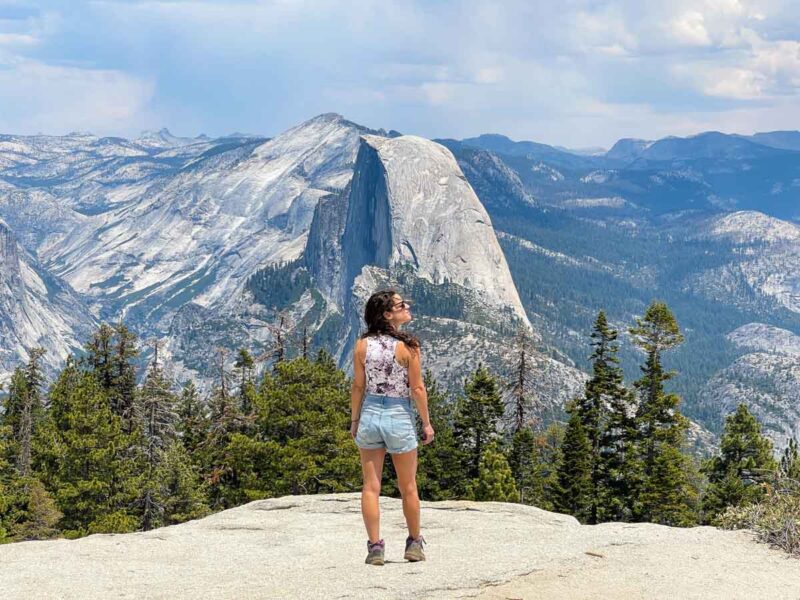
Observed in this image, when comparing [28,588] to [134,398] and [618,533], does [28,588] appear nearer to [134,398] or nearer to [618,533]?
[618,533]

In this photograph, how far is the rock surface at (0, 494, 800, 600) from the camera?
11.5 meters

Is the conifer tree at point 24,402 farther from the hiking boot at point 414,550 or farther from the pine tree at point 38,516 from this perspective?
the hiking boot at point 414,550

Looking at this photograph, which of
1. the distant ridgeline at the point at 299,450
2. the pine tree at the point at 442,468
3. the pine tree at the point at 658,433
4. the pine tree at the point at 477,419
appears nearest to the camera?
the distant ridgeline at the point at 299,450

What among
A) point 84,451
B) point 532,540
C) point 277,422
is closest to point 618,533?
point 532,540

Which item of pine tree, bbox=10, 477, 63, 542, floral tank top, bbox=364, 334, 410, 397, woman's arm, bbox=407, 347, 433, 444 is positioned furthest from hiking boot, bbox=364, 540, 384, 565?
pine tree, bbox=10, 477, 63, 542

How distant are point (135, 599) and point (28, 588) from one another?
1931 millimetres

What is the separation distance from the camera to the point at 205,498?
45.4 meters

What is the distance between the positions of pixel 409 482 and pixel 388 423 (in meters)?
1.04

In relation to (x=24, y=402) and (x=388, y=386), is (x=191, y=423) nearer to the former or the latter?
(x=24, y=402)

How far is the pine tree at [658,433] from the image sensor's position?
44.9m

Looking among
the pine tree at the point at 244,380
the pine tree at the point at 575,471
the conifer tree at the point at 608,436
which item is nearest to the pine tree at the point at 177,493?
the pine tree at the point at 244,380

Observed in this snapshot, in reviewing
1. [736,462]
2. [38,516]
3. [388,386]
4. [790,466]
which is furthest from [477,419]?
[388,386]

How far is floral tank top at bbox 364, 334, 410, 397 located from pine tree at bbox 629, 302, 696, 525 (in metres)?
34.8

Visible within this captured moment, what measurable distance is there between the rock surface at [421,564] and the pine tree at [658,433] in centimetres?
2934
